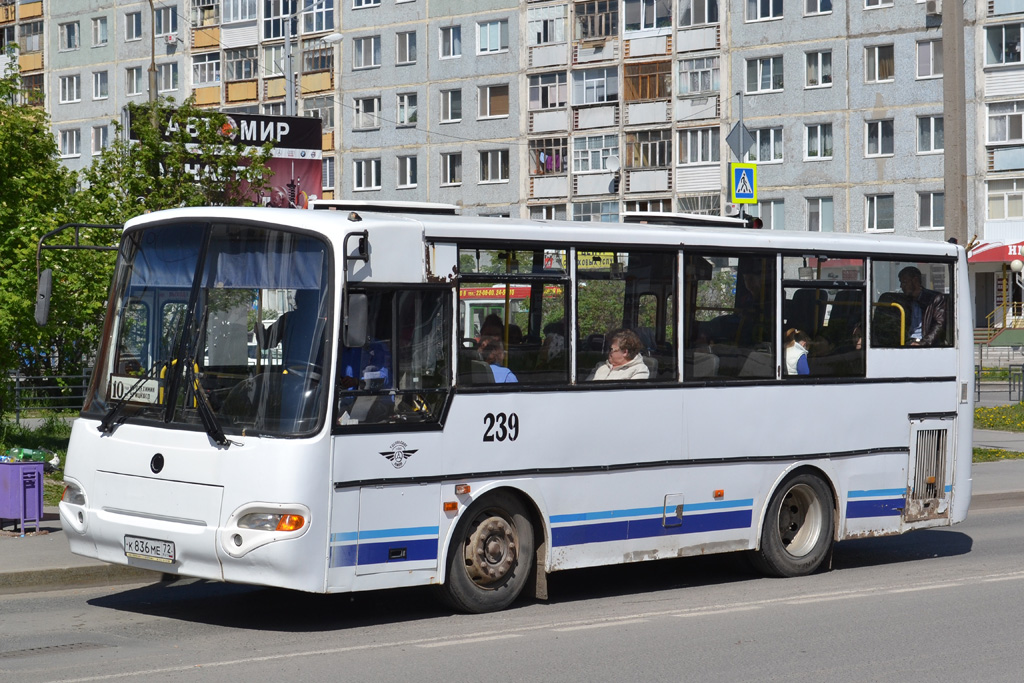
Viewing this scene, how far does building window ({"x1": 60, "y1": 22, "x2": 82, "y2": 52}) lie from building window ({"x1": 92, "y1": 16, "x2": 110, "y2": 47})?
3.99 feet

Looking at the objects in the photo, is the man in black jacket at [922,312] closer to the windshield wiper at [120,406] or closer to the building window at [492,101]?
the windshield wiper at [120,406]

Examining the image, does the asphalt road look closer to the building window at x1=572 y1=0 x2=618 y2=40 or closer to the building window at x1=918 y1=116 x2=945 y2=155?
the building window at x1=918 y1=116 x2=945 y2=155

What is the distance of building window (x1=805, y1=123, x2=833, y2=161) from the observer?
205 feet

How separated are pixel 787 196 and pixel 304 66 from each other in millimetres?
24600

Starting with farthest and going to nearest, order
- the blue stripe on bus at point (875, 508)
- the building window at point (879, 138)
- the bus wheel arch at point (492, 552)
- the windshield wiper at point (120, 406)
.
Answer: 1. the building window at point (879, 138)
2. the blue stripe on bus at point (875, 508)
3. the bus wheel arch at point (492, 552)
4. the windshield wiper at point (120, 406)

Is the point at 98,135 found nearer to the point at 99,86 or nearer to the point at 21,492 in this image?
the point at 99,86

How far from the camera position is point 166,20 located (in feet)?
258

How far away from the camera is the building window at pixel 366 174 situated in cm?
7219

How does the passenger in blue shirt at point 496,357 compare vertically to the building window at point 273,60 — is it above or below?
below

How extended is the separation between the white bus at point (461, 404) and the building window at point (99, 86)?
73.6m

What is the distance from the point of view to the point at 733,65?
64.0 metres

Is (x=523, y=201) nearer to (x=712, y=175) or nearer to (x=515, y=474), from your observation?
(x=712, y=175)

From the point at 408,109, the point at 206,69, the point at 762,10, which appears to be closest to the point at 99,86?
the point at 206,69

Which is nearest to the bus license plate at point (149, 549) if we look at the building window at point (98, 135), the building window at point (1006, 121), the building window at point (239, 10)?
the building window at point (1006, 121)
